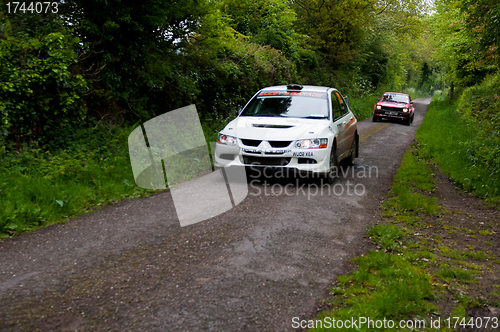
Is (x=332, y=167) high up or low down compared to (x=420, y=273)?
up

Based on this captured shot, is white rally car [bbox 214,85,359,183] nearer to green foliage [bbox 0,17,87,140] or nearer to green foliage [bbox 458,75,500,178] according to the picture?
green foliage [bbox 0,17,87,140]

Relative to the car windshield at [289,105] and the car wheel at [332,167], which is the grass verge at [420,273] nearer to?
the car wheel at [332,167]

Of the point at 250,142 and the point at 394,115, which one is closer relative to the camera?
the point at 250,142

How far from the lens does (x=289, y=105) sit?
8.99 meters

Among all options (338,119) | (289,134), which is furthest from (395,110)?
(289,134)

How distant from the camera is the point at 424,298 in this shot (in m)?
3.76

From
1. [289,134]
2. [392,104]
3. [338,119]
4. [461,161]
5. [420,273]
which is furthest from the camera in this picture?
[392,104]

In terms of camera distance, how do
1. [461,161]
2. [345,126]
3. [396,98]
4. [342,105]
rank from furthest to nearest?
1. [396,98]
2. [461,161]
3. [342,105]
4. [345,126]

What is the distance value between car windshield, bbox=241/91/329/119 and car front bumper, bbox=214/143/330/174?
4.06 feet

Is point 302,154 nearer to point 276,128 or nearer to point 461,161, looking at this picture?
point 276,128

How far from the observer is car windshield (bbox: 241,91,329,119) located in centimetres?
877

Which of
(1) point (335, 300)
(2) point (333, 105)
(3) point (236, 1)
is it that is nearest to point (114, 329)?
(1) point (335, 300)

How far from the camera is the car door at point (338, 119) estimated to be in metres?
8.79

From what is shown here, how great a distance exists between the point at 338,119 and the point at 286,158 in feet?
7.12
